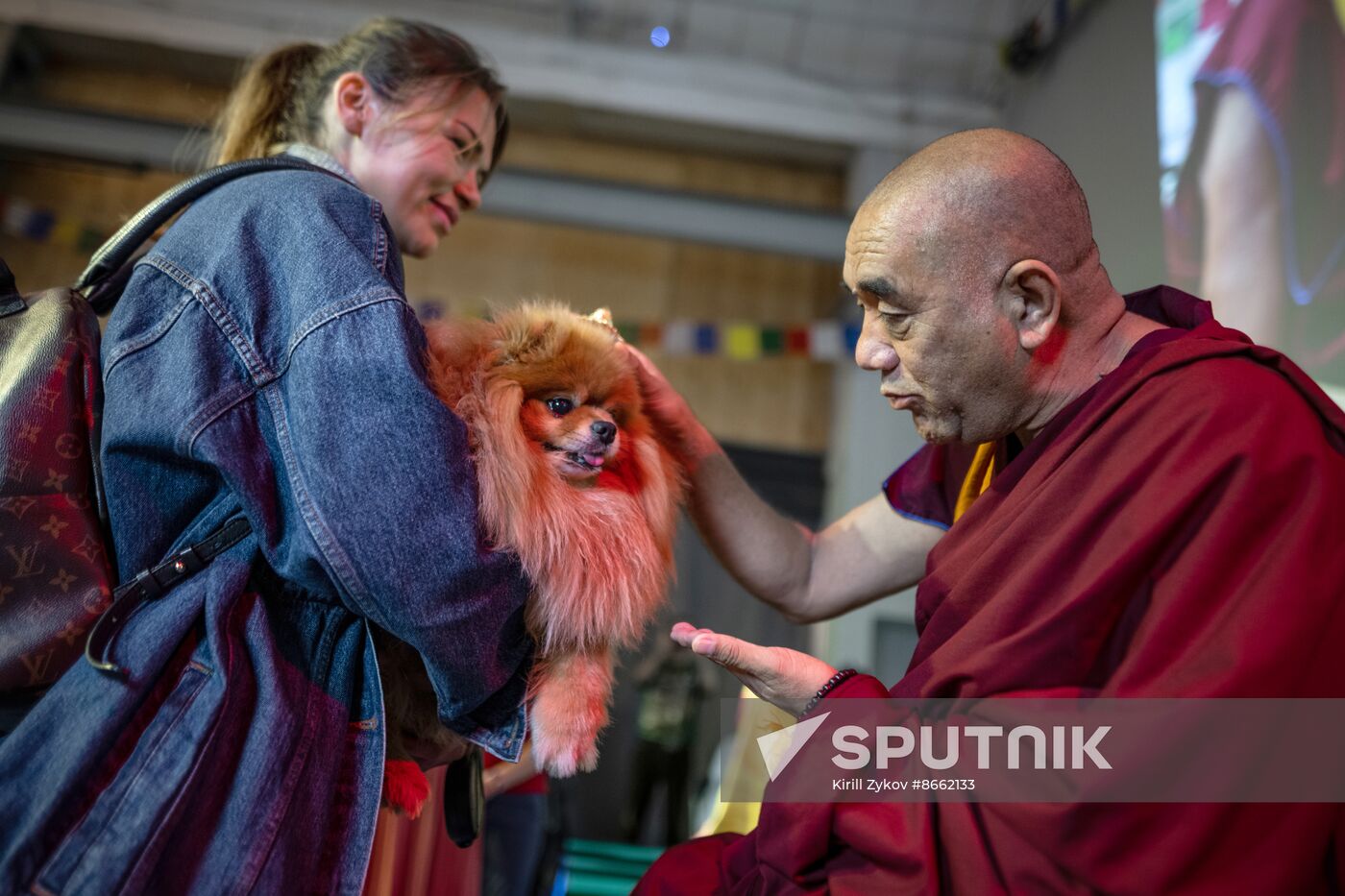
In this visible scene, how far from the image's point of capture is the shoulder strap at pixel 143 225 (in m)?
1.39

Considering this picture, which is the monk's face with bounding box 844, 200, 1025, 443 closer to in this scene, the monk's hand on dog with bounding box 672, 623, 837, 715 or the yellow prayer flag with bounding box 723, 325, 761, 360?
the monk's hand on dog with bounding box 672, 623, 837, 715

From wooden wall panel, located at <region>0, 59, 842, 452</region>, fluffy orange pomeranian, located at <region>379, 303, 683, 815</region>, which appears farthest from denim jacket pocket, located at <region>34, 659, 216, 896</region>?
wooden wall panel, located at <region>0, 59, 842, 452</region>

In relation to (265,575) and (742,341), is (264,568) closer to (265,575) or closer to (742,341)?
(265,575)

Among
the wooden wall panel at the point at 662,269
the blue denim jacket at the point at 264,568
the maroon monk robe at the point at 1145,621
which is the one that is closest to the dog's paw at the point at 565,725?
the blue denim jacket at the point at 264,568

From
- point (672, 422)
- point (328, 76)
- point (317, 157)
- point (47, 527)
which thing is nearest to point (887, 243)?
point (672, 422)

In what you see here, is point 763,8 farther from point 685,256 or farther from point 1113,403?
point 1113,403

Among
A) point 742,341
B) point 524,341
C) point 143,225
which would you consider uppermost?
point 143,225

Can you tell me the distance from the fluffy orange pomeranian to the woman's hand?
9.3 inches

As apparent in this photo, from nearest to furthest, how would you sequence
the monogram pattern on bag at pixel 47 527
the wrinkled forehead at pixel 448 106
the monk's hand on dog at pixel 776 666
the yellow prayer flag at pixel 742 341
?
the monogram pattern on bag at pixel 47 527
the monk's hand on dog at pixel 776 666
the wrinkled forehead at pixel 448 106
the yellow prayer flag at pixel 742 341

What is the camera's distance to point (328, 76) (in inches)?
70.7

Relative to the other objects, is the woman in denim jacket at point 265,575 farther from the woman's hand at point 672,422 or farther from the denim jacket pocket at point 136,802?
the woman's hand at point 672,422

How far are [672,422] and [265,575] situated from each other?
2.80 ft

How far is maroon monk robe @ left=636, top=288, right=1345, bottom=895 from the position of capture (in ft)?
3.59

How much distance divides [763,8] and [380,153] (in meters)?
5.30
